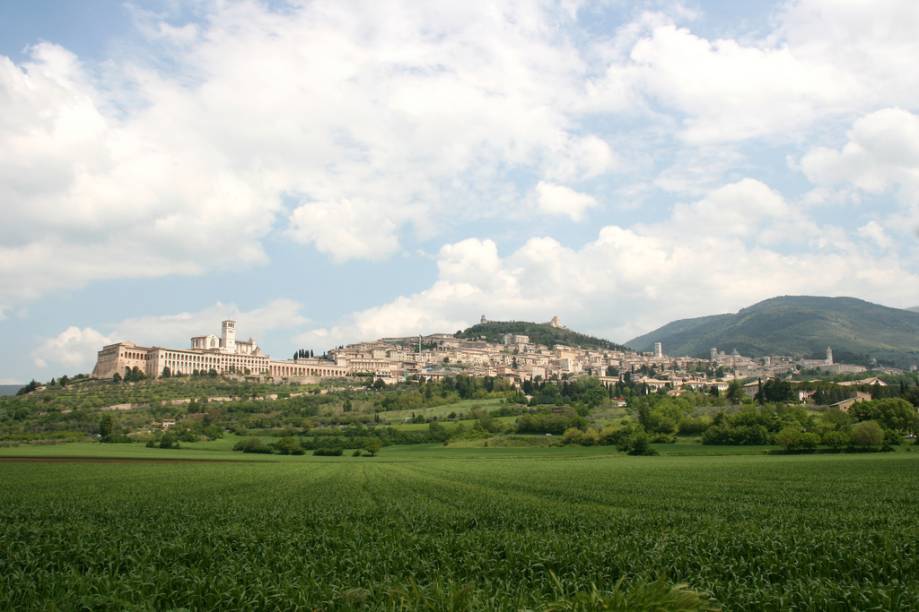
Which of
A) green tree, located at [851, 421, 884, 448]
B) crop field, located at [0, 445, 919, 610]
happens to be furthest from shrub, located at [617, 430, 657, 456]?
crop field, located at [0, 445, 919, 610]

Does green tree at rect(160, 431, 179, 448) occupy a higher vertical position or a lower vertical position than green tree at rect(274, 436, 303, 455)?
higher

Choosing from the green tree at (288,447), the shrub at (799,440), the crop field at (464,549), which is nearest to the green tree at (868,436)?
the shrub at (799,440)

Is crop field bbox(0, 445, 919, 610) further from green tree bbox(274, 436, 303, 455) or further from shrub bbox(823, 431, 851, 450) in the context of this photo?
green tree bbox(274, 436, 303, 455)

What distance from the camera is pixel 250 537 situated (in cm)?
1831

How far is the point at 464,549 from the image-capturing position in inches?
655

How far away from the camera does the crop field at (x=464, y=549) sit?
11266mm

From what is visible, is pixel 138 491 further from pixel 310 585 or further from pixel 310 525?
pixel 310 585

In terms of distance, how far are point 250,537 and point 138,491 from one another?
24938 millimetres

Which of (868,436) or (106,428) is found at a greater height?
(106,428)

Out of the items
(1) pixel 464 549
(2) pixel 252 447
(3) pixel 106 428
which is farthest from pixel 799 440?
(3) pixel 106 428

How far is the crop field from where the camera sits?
37.0 feet

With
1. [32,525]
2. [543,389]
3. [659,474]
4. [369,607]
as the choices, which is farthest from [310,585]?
[543,389]

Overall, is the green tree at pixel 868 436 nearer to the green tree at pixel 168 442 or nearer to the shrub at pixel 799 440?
the shrub at pixel 799 440

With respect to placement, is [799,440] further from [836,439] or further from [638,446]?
[638,446]
